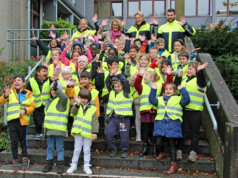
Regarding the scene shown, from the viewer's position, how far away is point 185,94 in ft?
14.8

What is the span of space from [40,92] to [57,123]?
1145 millimetres

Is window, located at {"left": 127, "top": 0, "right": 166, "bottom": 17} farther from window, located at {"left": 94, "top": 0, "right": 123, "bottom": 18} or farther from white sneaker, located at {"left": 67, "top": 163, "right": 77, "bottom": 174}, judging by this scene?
white sneaker, located at {"left": 67, "top": 163, "right": 77, "bottom": 174}

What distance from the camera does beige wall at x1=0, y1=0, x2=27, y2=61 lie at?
9906 millimetres

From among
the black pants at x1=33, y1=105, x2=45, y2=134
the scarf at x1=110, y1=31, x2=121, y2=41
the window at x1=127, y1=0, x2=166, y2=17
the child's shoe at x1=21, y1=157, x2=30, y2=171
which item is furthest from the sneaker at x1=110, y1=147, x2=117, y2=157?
the window at x1=127, y1=0, x2=166, y2=17

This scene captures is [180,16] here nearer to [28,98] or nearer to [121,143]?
[121,143]

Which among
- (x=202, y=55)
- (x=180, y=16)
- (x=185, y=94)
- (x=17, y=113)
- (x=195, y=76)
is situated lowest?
(x=17, y=113)

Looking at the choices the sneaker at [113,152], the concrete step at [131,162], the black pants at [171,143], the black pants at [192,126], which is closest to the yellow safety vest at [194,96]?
the black pants at [192,126]

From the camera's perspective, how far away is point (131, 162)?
4.66 meters

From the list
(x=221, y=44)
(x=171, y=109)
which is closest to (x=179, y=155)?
(x=171, y=109)

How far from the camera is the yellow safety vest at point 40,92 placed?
5254mm

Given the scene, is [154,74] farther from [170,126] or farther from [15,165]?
[15,165]

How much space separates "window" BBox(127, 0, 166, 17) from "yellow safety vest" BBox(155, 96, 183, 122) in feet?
61.4

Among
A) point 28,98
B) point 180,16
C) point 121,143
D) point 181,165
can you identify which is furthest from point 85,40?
point 181,165

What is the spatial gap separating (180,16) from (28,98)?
4.66 metres
